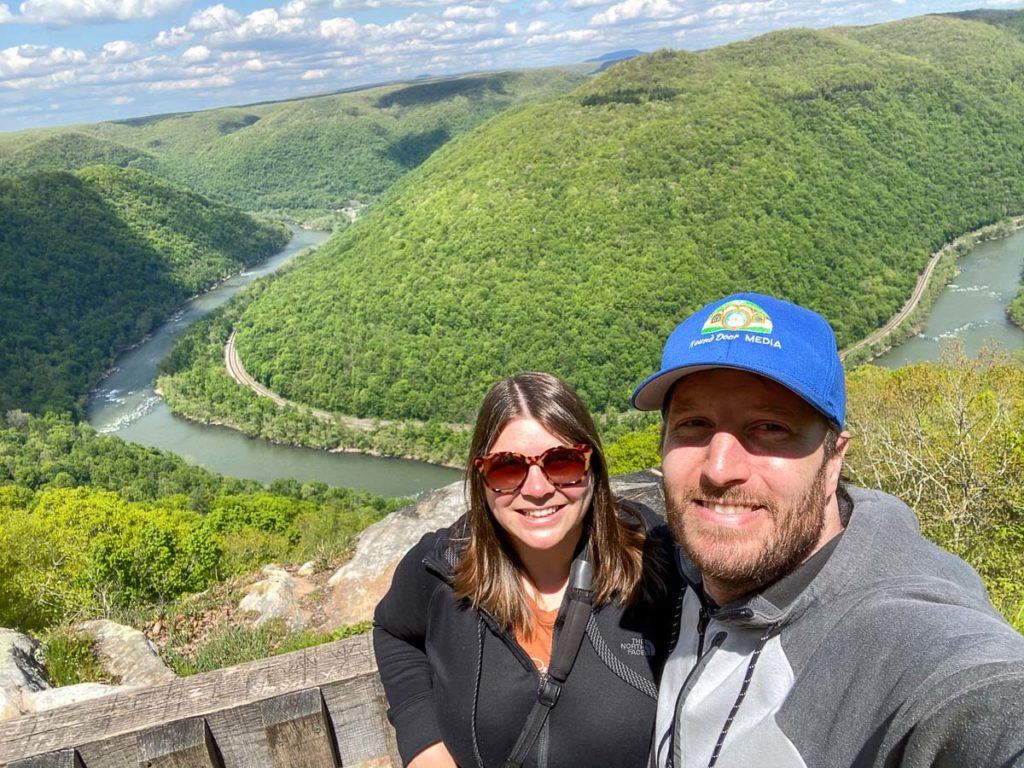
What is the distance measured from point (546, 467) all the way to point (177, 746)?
4.11 ft

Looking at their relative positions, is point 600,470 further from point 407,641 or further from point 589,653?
point 407,641

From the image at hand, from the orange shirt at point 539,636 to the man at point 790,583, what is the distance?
1.36ft

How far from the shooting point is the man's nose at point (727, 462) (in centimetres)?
135

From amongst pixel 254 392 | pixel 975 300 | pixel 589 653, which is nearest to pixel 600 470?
pixel 589 653

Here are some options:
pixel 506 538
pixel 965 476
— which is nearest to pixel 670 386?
pixel 506 538

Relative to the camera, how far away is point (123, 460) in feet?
136

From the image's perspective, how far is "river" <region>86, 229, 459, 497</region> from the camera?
145ft

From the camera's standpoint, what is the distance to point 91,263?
81250 mm

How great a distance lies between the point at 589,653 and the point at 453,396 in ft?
163

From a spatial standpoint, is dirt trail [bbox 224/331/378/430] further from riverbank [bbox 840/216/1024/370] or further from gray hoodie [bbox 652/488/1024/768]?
gray hoodie [bbox 652/488/1024/768]

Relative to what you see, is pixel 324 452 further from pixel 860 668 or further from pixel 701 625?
pixel 860 668

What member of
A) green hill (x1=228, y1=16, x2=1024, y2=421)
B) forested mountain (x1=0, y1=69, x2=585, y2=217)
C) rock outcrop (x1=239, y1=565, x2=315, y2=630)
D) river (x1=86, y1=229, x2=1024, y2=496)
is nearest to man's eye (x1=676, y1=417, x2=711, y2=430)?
rock outcrop (x1=239, y1=565, x2=315, y2=630)

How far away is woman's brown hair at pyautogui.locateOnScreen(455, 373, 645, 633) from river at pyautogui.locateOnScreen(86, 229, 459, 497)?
4026 cm

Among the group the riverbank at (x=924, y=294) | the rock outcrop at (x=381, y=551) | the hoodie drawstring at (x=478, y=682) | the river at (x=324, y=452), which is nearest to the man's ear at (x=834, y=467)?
the hoodie drawstring at (x=478, y=682)
